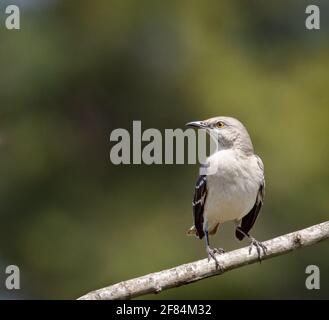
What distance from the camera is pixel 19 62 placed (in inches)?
917

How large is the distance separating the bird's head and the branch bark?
178cm

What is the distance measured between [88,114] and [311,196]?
5.83m

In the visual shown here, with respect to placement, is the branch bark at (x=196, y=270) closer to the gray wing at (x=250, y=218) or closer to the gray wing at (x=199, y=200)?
the gray wing at (x=199, y=200)

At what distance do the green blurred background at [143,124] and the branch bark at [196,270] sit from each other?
298 inches

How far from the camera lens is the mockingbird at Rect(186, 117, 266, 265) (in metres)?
12.5

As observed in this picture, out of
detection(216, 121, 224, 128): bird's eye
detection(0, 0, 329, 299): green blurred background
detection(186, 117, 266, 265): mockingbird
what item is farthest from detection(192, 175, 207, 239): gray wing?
detection(0, 0, 329, 299): green blurred background

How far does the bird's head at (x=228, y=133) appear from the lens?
41.7 feet

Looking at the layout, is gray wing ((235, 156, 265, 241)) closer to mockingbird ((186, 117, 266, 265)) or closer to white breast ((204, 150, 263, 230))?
mockingbird ((186, 117, 266, 265))

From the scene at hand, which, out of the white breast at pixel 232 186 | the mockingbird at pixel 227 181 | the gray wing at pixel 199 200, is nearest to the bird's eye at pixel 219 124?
the mockingbird at pixel 227 181

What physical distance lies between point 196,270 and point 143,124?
37.6 ft

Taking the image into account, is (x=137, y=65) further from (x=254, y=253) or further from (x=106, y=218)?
(x=254, y=253)

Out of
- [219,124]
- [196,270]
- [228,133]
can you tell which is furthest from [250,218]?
[196,270]

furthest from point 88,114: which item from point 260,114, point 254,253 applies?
point 254,253

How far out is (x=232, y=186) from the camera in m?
12.5
